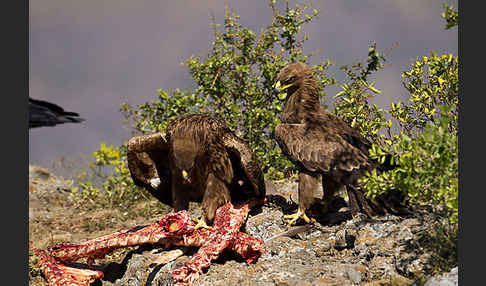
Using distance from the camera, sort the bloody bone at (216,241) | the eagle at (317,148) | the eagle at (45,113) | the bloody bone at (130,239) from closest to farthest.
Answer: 1. the bloody bone at (216,241)
2. the eagle at (317,148)
3. the bloody bone at (130,239)
4. the eagle at (45,113)

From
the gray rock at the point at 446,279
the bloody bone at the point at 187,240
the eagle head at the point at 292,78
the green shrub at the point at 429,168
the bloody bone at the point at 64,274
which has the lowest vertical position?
the bloody bone at the point at 64,274

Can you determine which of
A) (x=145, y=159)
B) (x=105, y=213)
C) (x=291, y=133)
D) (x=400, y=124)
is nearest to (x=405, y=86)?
(x=400, y=124)

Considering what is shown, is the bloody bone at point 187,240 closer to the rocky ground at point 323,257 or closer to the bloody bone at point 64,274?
the bloody bone at point 64,274

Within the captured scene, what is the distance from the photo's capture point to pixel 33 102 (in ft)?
55.9

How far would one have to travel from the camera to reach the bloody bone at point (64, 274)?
5828 mm

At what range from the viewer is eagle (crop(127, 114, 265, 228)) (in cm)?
582

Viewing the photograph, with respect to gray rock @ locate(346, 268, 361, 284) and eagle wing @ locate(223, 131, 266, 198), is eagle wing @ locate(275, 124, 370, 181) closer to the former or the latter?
eagle wing @ locate(223, 131, 266, 198)

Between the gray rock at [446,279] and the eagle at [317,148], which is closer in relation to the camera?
the gray rock at [446,279]

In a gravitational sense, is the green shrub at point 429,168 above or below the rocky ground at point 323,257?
above

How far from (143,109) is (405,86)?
5.81m

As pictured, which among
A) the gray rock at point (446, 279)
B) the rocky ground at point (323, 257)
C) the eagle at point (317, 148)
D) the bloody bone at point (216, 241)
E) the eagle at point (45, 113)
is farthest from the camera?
the eagle at point (45, 113)

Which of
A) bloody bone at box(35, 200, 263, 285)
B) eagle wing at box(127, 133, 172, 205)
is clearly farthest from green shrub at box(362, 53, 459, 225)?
eagle wing at box(127, 133, 172, 205)

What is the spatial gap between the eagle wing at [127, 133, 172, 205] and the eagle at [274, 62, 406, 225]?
163 cm

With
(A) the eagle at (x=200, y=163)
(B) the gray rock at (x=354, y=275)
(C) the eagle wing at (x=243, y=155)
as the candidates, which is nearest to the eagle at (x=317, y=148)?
(C) the eagle wing at (x=243, y=155)
